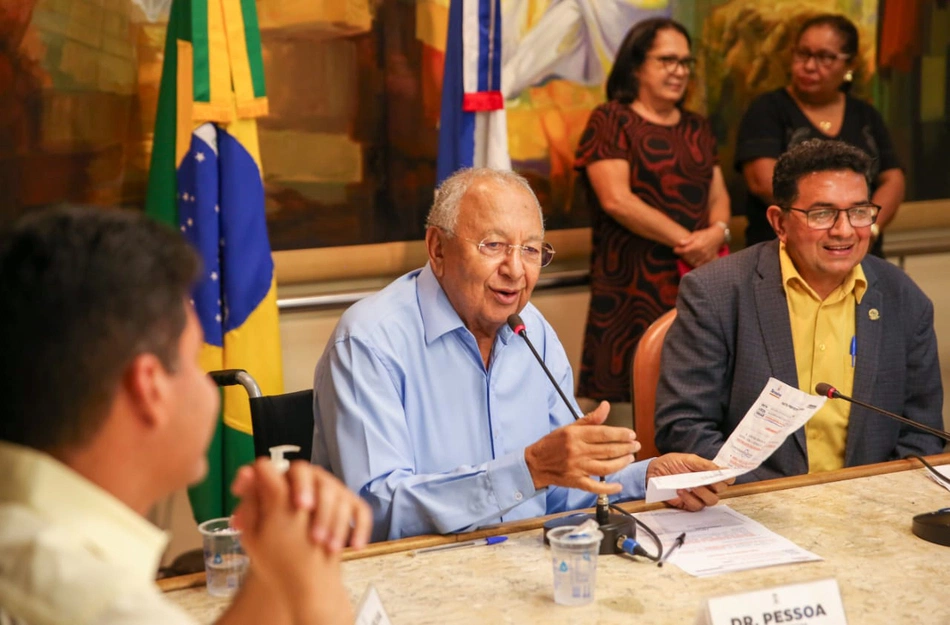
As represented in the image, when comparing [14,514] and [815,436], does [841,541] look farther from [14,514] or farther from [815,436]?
[14,514]

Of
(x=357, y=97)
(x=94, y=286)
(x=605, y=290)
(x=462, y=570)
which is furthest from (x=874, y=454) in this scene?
(x=357, y=97)

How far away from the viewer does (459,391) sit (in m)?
2.29

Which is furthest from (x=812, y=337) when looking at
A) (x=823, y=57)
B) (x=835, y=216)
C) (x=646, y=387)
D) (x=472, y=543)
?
(x=823, y=57)

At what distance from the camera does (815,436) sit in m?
2.65

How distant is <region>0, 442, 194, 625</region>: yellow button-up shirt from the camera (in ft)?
3.08

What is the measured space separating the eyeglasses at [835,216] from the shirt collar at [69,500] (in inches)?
83.7

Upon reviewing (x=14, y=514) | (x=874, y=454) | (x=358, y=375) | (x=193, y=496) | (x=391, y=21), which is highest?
(x=391, y=21)

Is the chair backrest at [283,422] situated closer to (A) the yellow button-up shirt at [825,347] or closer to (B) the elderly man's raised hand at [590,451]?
(B) the elderly man's raised hand at [590,451]

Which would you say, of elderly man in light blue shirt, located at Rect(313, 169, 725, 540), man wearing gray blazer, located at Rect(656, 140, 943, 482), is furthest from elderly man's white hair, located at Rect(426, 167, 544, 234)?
man wearing gray blazer, located at Rect(656, 140, 943, 482)

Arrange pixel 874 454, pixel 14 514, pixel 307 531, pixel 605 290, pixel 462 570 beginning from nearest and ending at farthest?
pixel 14 514 < pixel 307 531 < pixel 462 570 < pixel 874 454 < pixel 605 290

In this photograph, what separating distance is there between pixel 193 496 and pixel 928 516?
95.5 inches

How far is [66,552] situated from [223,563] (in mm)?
813

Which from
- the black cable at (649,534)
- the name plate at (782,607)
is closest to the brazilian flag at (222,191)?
the black cable at (649,534)

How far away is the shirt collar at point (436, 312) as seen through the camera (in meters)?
2.27
